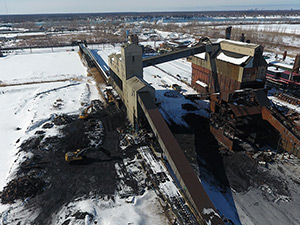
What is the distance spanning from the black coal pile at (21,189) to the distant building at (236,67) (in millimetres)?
26051

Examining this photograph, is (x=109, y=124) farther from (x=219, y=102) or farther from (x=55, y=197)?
(x=219, y=102)

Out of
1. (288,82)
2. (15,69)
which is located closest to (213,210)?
(288,82)

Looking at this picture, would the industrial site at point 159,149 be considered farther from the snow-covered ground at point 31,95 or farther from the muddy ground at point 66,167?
the snow-covered ground at point 31,95

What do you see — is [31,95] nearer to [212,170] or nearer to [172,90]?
[172,90]

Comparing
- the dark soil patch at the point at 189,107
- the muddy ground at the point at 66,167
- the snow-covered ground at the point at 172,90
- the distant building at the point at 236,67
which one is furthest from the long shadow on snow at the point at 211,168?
the distant building at the point at 236,67

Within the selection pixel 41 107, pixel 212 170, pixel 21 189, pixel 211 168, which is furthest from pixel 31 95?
pixel 212 170

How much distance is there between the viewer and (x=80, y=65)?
6016 cm

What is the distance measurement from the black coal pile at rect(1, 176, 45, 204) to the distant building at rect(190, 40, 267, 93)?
2605 centimetres

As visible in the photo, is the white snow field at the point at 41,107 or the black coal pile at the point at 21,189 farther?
the black coal pile at the point at 21,189

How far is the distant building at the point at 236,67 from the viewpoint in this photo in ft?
88.9

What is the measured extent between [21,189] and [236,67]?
28.0m

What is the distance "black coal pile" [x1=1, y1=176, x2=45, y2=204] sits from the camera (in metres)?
17.2

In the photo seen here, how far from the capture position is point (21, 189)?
17.8m

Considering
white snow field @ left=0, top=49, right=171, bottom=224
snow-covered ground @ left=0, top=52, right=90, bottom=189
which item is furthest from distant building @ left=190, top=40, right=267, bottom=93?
snow-covered ground @ left=0, top=52, right=90, bottom=189
